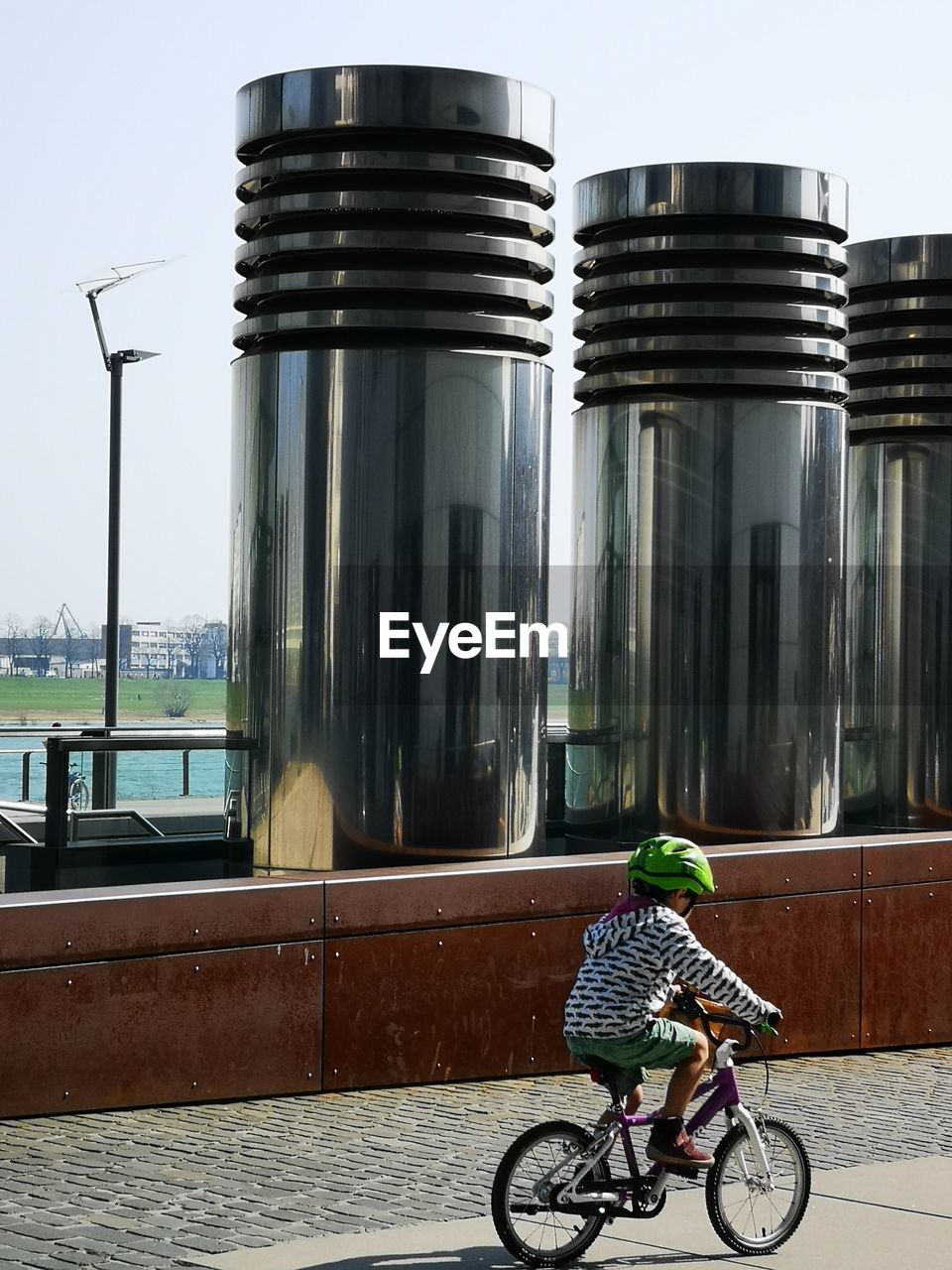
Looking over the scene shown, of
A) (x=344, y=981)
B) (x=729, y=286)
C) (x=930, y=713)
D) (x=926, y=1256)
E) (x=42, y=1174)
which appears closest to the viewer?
(x=926, y=1256)

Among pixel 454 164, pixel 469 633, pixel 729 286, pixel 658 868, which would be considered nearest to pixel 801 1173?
pixel 658 868

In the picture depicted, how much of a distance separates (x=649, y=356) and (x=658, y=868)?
19.8 ft

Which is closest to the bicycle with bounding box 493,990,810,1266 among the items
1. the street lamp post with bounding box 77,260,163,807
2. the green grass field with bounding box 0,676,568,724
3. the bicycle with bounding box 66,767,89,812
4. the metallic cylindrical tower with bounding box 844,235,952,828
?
the bicycle with bounding box 66,767,89,812

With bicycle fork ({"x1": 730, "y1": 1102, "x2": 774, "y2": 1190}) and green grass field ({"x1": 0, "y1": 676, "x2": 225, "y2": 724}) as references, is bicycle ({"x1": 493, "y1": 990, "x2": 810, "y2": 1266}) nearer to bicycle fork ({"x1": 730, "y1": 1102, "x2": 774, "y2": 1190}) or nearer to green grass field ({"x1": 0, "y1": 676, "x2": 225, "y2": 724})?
bicycle fork ({"x1": 730, "y1": 1102, "x2": 774, "y2": 1190})

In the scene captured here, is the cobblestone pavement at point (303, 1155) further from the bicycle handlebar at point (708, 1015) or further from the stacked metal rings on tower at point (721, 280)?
the stacked metal rings on tower at point (721, 280)

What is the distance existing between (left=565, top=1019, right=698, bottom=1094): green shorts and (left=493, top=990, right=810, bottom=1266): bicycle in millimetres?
59

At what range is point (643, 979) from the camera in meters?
A: 6.62

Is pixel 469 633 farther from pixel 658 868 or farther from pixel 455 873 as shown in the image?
pixel 658 868

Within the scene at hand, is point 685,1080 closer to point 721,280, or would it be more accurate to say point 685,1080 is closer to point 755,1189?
point 755,1189

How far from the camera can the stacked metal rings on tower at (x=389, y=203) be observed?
1030 cm

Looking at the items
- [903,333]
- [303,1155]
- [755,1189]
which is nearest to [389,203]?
[903,333]

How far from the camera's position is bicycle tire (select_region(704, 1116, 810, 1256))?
22.1 feet

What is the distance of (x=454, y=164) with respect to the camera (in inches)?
410

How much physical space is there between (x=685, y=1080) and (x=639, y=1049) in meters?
0.23
